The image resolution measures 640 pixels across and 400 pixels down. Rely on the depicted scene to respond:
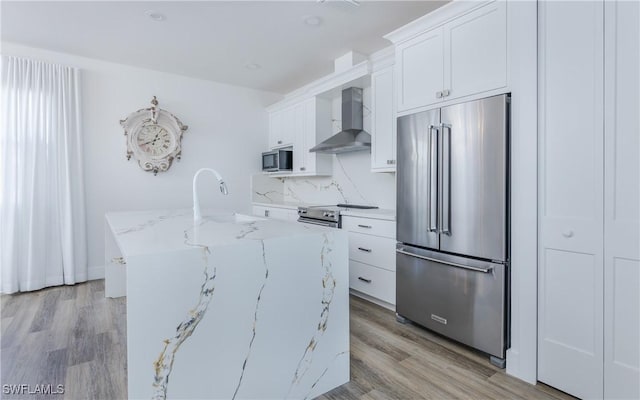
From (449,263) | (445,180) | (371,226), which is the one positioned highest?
(445,180)

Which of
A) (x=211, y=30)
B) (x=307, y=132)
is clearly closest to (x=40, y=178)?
(x=211, y=30)

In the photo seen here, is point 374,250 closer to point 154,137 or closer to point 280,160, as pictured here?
point 280,160

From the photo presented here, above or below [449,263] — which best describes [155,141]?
above

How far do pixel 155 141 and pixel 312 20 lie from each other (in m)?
2.68

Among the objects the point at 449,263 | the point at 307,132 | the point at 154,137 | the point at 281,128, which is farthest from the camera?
the point at 281,128

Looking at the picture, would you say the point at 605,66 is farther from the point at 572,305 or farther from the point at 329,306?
the point at 329,306

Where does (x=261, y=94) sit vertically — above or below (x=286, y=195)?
above

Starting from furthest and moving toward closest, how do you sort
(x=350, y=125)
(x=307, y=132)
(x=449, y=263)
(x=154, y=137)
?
(x=307, y=132)
(x=154, y=137)
(x=350, y=125)
(x=449, y=263)

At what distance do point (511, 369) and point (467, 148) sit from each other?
1389 millimetres

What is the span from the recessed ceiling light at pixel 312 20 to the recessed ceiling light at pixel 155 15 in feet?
4.12

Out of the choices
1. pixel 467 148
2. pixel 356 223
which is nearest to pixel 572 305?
pixel 467 148

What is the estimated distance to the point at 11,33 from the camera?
10.7 ft

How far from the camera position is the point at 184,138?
4.56 meters

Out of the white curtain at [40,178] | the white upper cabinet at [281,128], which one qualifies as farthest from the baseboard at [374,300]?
the white curtain at [40,178]
